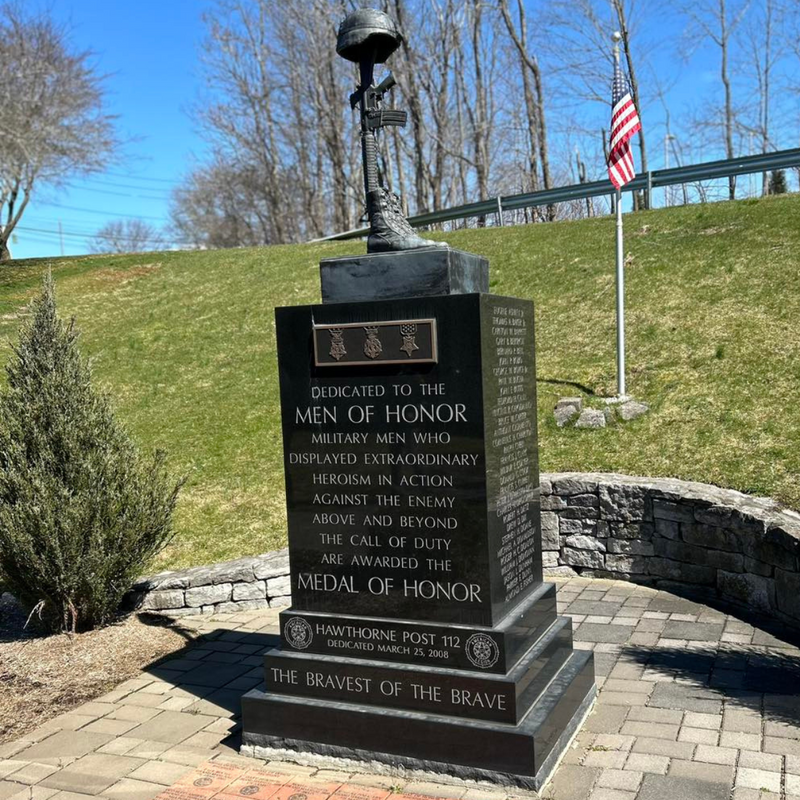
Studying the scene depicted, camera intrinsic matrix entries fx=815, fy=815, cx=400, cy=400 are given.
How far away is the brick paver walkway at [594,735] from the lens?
406 centimetres

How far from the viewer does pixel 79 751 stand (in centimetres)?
475

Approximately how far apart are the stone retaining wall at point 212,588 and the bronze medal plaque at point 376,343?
330 centimetres

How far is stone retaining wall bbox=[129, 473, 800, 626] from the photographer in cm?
629

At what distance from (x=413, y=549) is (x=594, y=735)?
1.51 m

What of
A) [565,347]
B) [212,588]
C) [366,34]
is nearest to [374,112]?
[366,34]

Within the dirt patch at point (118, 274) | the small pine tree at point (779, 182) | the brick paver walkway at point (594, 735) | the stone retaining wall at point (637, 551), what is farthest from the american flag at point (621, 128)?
the dirt patch at point (118, 274)

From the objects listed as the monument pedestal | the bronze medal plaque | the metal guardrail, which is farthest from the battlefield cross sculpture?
the metal guardrail

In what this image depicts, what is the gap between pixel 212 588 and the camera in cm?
718

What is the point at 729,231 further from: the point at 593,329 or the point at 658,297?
the point at 593,329

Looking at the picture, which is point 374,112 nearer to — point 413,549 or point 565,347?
point 413,549

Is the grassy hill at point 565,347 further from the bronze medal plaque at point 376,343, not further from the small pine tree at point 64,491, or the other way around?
the bronze medal plaque at point 376,343

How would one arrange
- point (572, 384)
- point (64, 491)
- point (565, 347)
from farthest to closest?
point (565, 347), point (572, 384), point (64, 491)

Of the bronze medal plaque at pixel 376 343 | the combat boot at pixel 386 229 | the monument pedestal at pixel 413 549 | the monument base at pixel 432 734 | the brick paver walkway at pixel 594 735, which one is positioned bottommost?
the brick paver walkway at pixel 594 735

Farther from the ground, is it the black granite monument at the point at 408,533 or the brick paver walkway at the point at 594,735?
the black granite monument at the point at 408,533
